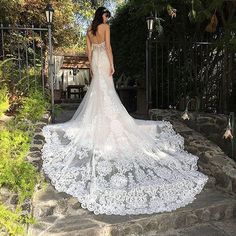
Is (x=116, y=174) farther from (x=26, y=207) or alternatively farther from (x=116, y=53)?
(x=116, y=53)

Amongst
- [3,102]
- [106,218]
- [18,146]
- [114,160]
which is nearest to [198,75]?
[114,160]

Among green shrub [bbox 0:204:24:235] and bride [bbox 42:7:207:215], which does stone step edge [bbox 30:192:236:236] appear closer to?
bride [bbox 42:7:207:215]

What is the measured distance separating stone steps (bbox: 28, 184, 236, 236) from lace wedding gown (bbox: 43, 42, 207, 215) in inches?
3.6

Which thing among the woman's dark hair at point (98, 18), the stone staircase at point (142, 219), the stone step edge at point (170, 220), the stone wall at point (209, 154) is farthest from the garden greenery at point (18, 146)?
the stone wall at point (209, 154)

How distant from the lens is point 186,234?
3.26 m

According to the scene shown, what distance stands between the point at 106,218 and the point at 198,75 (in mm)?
4588

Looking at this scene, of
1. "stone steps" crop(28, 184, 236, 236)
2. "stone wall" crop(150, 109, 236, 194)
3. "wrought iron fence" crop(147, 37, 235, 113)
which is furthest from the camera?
"wrought iron fence" crop(147, 37, 235, 113)

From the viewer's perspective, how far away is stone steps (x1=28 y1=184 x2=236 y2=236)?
3.02m

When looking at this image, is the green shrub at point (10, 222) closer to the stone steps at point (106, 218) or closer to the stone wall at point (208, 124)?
the stone steps at point (106, 218)

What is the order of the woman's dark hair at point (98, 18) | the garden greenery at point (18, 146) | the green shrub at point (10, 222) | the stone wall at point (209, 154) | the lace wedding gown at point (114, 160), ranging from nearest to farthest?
the green shrub at point (10, 222) → the garden greenery at point (18, 146) → the lace wedding gown at point (114, 160) → the stone wall at point (209, 154) → the woman's dark hair at point (98, 18)

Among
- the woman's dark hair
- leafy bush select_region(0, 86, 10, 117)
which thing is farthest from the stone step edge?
the woman's dark hair

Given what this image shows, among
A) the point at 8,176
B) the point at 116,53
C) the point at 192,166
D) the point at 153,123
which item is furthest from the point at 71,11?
the point at 8,176

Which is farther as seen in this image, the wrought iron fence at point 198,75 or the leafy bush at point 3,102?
the wrought iron fence at point 198,75

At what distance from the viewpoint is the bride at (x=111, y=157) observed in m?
3.43
